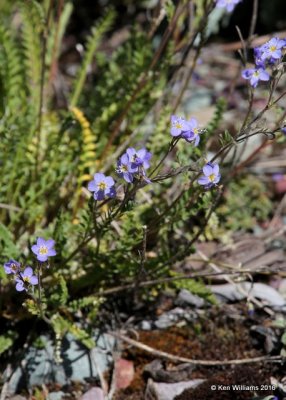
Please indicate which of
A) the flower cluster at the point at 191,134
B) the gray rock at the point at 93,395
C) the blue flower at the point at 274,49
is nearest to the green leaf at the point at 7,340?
the gray rock at the point at 93,395

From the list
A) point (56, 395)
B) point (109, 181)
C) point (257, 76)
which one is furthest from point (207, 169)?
point (56, 395)

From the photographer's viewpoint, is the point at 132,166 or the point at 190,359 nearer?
the point at 132,166

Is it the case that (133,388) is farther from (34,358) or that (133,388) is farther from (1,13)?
(1,13)

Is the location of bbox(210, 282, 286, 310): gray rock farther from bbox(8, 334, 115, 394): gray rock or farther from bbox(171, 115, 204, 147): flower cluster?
bbox(171, 115, 204, 147): flower cluster

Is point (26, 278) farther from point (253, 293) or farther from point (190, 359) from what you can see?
point (253, 293)

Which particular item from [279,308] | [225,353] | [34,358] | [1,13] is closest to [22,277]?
[34,358]

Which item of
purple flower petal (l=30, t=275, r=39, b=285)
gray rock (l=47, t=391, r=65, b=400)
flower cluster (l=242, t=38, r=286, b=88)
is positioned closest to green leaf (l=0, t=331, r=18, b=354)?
gray rock (l=47, t=391, r=65, b=400)
